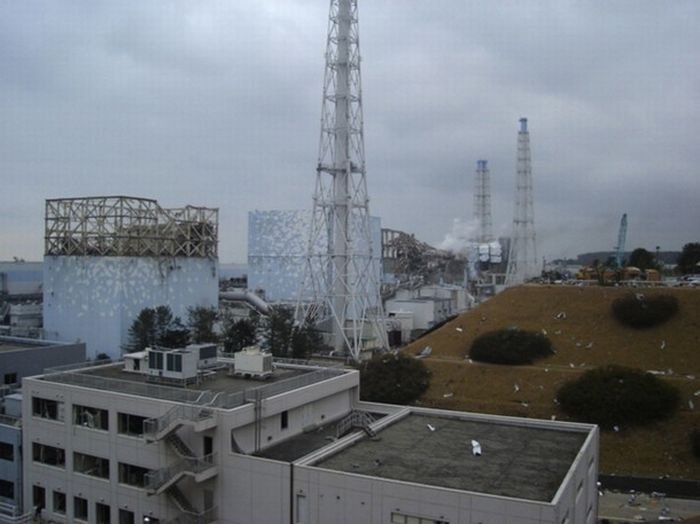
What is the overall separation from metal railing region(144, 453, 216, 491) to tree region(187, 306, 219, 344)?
1898 centimetres

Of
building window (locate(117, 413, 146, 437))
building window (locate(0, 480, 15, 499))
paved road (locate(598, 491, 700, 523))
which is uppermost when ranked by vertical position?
building window (locate(117, 413, 146, 437))

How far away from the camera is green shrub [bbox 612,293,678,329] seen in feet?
96.7

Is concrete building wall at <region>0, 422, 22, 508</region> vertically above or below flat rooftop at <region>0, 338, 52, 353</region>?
below

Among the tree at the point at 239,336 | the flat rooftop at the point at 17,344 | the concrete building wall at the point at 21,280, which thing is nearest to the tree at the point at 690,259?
the tree at the point at 239,336

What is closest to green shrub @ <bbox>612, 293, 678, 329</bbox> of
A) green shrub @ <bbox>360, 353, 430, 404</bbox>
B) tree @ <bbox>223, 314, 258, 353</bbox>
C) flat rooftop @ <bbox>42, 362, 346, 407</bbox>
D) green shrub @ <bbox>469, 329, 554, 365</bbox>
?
green shrub @ <bbox>469, 329, 554, 365</bbox>

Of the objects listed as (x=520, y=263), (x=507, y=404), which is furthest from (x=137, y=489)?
(x=520, y=263)

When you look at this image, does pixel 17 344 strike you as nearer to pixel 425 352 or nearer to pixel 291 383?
pixel 291 383

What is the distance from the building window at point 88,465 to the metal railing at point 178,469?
2.27 m

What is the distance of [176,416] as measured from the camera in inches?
458

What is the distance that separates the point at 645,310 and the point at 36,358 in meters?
26.4

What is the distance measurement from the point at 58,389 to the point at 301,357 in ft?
51.7

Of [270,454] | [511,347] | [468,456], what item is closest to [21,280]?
[511,347]

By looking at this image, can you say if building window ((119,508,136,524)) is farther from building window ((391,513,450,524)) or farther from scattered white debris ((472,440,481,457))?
scattered white debris ((472,440,481,457))

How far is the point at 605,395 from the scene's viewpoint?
22.2 metres
